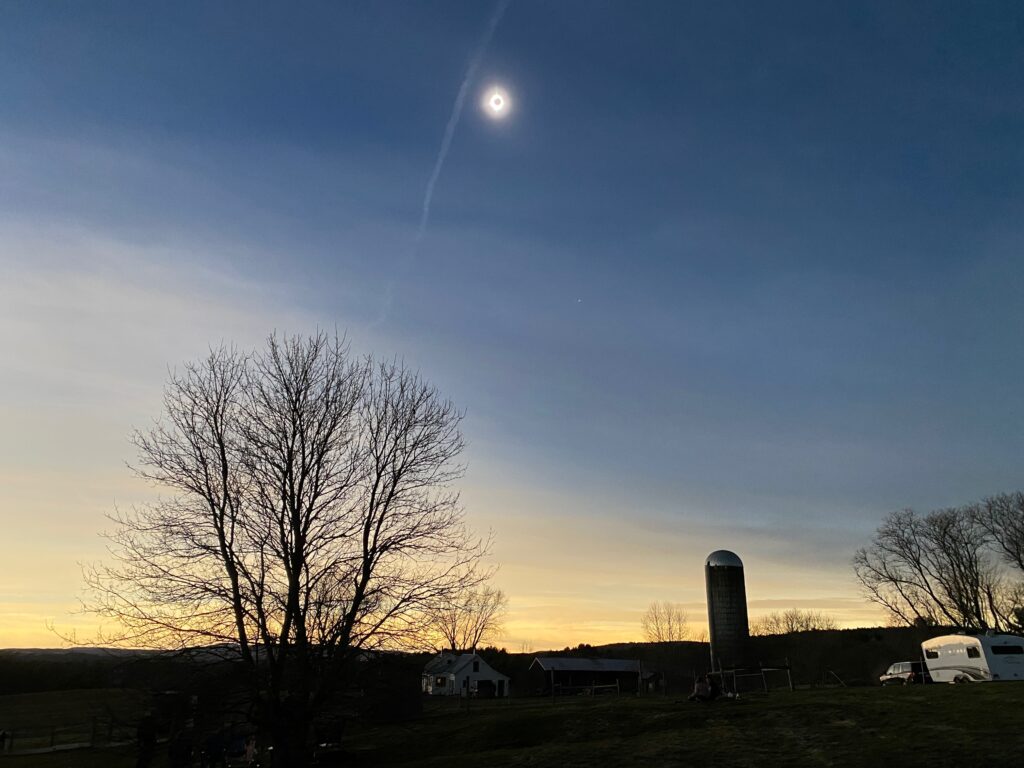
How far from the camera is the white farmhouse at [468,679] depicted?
87750 mm

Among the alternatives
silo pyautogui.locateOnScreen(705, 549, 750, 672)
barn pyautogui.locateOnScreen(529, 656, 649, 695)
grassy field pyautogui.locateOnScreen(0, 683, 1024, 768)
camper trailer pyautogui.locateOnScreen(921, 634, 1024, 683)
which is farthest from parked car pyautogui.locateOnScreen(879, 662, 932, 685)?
barn pyautogui.locateOnScreen(529, 656, 649, 695)

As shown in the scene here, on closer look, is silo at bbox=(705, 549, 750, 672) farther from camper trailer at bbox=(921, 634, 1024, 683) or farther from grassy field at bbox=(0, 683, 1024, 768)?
grassy field at bbox=(0, 683, 1024, 768)

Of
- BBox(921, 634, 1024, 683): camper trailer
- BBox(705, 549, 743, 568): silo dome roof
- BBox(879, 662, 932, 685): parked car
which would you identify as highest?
BBox(705, 549, 743, 568): silo dome roof

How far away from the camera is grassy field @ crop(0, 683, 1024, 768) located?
19.8 meters

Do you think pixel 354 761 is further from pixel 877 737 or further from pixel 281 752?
pixel 877 737

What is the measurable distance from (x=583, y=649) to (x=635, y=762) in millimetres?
109231

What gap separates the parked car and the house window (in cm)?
578

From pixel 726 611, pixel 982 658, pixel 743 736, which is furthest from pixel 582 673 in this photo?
pixel 743 736

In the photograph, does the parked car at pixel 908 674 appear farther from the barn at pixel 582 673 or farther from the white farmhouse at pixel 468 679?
the white farmhouse at pixel 468 679

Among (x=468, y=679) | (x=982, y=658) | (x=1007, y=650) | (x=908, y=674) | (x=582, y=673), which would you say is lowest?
(x=468, y=679)

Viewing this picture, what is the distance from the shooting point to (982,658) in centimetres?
3812

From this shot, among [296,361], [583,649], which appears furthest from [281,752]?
[583,649]

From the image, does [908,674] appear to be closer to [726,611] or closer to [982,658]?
[982,658]

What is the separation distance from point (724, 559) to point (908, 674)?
1670 cm
